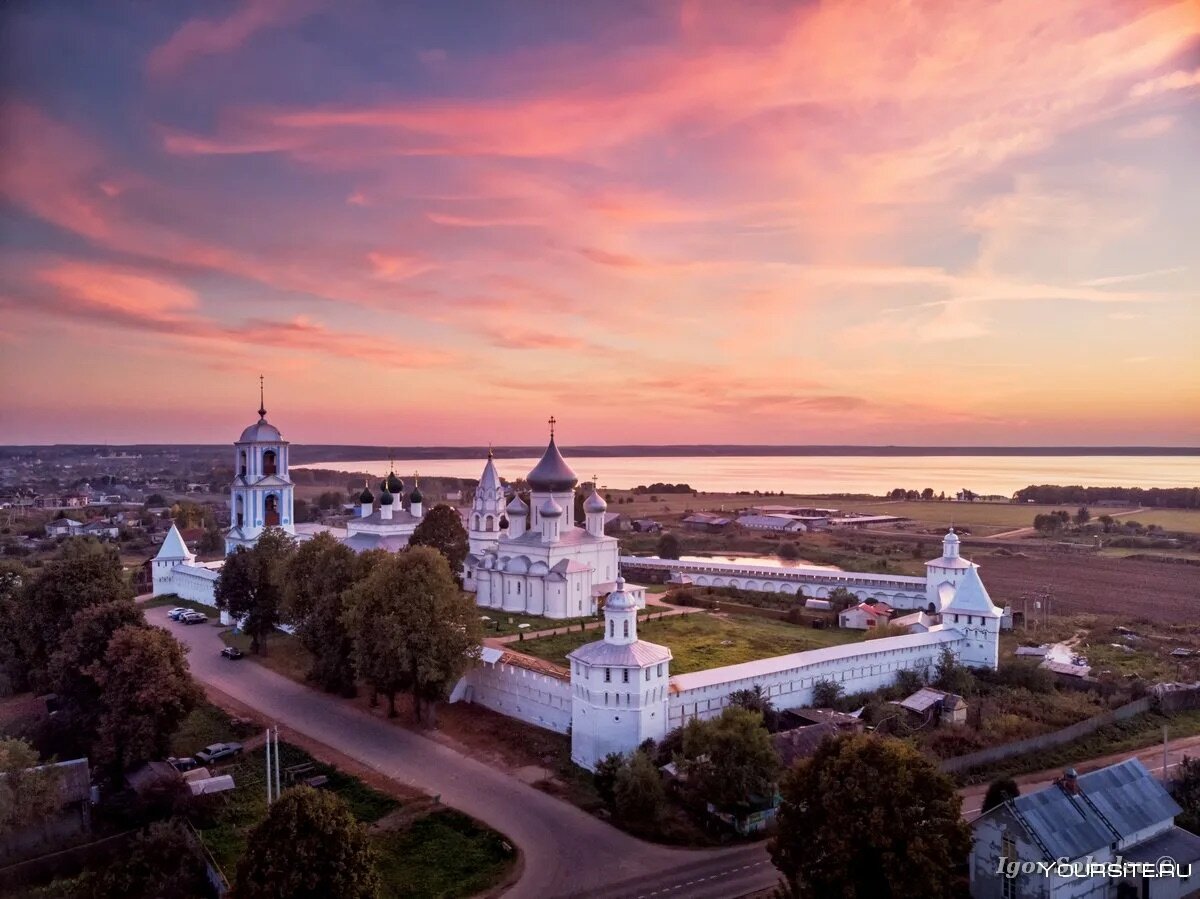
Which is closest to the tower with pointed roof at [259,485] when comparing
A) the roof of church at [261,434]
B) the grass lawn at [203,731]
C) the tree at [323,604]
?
the roof of church at [261,434]

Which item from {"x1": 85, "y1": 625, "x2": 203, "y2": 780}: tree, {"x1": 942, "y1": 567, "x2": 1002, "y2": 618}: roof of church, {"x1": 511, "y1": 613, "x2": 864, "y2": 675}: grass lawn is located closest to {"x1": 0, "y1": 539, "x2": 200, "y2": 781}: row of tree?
{"x1": 85, "y1": 625, "x2": 203, "y2": 780}: tree

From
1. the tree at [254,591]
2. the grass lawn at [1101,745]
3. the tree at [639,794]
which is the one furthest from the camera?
the tree at [254,591]

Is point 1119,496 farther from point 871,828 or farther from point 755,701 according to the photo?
point 871,828

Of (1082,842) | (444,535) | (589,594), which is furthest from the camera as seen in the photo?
(444,535)

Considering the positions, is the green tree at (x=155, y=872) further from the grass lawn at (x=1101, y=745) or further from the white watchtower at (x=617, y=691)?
the grass lawn at (x=1101, y=745)

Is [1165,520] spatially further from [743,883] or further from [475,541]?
[743,883]

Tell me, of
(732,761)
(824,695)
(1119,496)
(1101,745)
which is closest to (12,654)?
(732,761)
